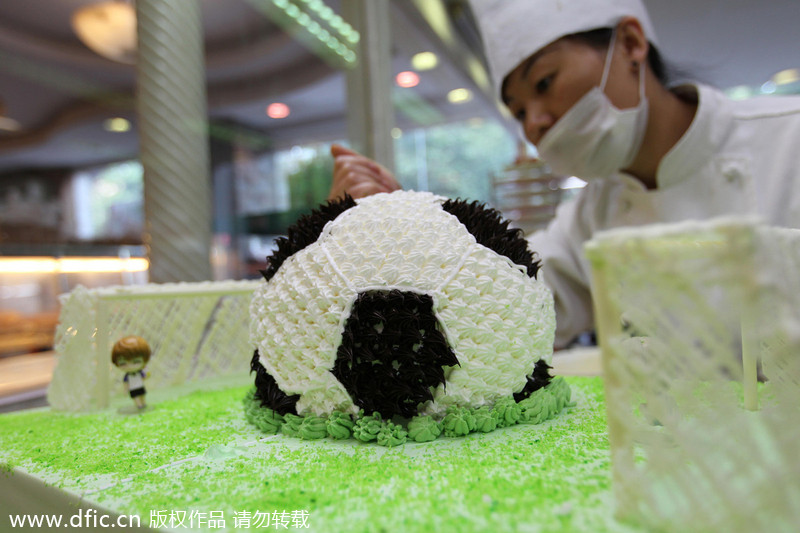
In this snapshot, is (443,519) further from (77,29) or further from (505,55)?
(77,29)

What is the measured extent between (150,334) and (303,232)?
0.67 metres

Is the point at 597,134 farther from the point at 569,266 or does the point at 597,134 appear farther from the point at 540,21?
the point at 569,266

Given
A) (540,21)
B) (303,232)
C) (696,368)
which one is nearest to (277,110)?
(540,21)

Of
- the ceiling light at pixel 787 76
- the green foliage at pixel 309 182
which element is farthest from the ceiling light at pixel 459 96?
the ceiling light at pixel 787 76

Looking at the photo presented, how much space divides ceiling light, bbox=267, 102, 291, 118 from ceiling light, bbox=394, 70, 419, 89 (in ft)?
2.39

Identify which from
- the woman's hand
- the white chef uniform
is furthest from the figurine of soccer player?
the white chef uniform

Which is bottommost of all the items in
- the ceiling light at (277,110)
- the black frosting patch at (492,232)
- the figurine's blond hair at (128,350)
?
the figurine's blond hair at (128,350)

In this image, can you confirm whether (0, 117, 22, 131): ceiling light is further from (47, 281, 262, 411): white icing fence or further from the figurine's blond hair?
the figurine's blond hair

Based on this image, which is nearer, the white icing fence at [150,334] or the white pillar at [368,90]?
the white icing fence at [150,334]

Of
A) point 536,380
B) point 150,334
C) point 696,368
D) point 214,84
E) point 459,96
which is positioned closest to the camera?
point 696,368

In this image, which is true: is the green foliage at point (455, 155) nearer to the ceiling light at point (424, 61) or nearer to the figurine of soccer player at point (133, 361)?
the ceiling light at point (424, 61)

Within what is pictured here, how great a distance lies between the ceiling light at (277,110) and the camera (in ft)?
7.82

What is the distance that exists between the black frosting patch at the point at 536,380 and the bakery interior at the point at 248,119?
2.04 feet

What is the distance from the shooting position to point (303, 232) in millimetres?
1000
